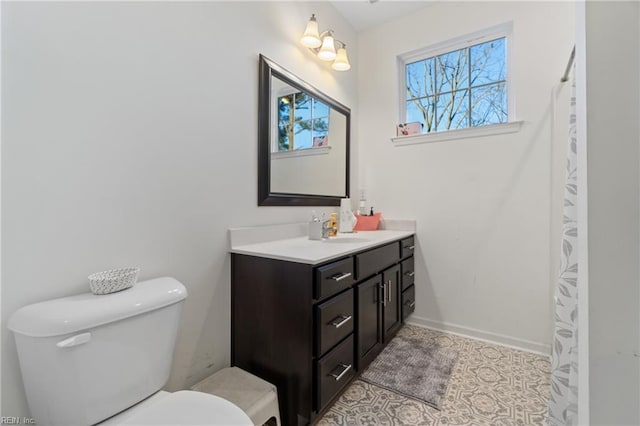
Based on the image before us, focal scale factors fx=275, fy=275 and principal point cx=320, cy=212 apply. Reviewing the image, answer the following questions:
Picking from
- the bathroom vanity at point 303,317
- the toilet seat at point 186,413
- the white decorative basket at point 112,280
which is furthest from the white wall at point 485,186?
the white decorative basket at point 112,280

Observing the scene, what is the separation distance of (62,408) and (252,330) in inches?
28.3

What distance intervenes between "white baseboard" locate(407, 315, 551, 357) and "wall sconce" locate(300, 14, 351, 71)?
2.17 m

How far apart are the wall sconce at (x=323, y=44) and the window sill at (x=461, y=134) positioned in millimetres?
774

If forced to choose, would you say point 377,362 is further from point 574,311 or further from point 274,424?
point 574,311

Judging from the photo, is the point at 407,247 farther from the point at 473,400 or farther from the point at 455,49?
the point at 455,49

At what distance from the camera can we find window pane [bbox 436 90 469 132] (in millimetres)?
2219

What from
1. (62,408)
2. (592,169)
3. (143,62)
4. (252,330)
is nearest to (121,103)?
(143,62)

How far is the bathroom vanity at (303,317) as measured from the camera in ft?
3.87

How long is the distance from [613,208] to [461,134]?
67.9 inches

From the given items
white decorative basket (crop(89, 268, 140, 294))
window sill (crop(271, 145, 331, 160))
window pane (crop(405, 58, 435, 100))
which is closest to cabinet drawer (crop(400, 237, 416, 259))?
window sill (crop(271, 145, 331, 160))

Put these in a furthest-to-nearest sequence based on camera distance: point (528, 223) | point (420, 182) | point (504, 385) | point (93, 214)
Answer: point (420, 182)
point (528, 223)
point (504, 385)
point (93, 214)

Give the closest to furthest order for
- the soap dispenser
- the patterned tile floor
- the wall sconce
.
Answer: the patterned tile floor
the wall sconce
the soap dispenser

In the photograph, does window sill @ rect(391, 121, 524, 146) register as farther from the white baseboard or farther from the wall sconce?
the white baseboard

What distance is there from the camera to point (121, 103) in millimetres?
1059
